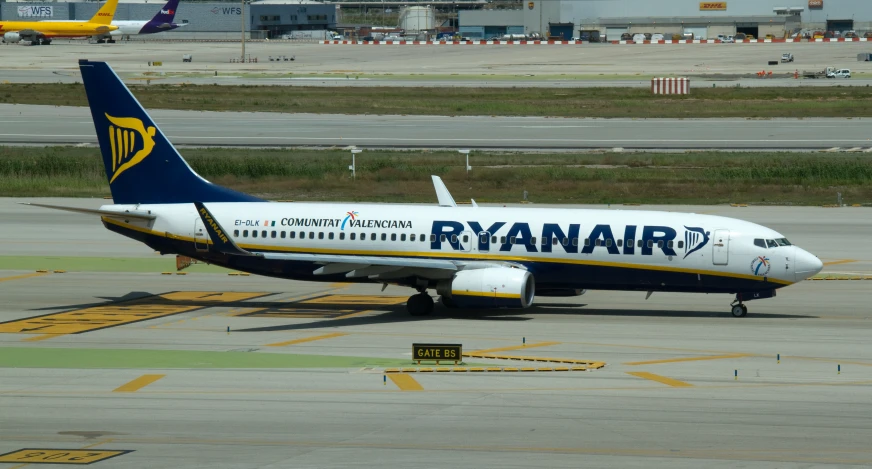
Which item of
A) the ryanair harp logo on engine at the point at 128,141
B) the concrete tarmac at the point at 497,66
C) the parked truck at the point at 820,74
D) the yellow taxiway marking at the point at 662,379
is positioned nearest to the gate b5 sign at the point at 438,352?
the yellow taxiway marking at the point at 662,379

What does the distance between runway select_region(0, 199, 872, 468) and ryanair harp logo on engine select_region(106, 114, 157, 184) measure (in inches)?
200

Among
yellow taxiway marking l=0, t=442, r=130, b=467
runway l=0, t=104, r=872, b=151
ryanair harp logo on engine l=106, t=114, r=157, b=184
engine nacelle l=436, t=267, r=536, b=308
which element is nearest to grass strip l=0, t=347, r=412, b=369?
engine nacelle l=436, t=267, r=536, b=308

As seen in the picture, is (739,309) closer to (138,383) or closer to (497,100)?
(138,383)

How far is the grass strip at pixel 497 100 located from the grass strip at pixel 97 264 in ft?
208

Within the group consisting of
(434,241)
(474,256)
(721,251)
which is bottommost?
(474,256)

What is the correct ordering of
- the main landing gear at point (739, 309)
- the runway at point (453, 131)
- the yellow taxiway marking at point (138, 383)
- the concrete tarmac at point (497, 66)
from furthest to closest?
the concrete tarmac at point (497, 66)
the runway at point (453, 131)
the main landing gear at point (739, 309)
the yellow taxiway marking at point (138, 383)

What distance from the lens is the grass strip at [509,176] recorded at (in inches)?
2571

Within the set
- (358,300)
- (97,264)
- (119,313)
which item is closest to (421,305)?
(358,300)

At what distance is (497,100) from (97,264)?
75281mm

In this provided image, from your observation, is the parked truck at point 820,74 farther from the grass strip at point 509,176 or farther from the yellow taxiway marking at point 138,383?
the yellow taxiway marking at point 138,383

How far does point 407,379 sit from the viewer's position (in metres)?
28.4

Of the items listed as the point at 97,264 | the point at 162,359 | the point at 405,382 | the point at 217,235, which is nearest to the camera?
the point at 405,382

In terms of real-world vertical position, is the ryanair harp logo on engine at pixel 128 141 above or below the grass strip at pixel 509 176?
above

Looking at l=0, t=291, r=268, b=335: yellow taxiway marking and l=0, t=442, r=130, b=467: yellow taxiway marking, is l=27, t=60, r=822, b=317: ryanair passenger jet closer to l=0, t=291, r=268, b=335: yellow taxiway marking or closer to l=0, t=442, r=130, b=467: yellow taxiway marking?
l=0, t=291, r=268, b=335: yellow taxiway marking
